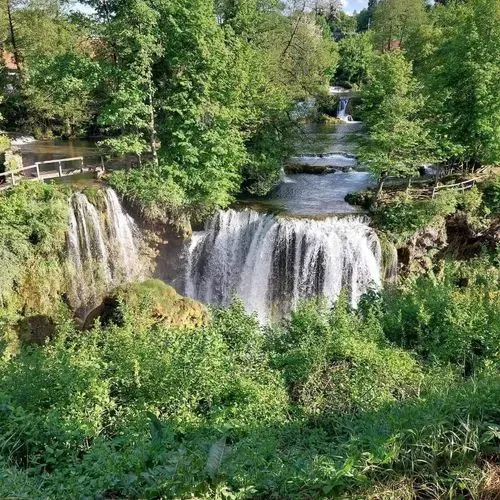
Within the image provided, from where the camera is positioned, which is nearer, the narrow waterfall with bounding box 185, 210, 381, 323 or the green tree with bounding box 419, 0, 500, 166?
the narrow waterfall with bounding box 185, 210, 381, 323

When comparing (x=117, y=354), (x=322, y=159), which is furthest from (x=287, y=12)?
(x=117, y=354)

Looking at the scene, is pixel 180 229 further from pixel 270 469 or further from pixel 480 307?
pixel 270 469

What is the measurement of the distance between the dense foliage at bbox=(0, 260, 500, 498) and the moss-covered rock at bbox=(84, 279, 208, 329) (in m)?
0.17

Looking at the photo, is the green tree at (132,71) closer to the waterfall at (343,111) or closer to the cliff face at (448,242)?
the cliff face at (448,242)

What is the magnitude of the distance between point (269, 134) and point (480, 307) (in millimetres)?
12295

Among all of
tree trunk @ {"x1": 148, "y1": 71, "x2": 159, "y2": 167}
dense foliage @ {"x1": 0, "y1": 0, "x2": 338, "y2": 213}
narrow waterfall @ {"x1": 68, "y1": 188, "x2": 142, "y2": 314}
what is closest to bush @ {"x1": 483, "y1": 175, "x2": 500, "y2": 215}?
dense foliage @ {"x1": 0, "y1": 0, "x2": 338, "y2": 213}

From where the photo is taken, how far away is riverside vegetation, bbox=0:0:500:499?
409cm

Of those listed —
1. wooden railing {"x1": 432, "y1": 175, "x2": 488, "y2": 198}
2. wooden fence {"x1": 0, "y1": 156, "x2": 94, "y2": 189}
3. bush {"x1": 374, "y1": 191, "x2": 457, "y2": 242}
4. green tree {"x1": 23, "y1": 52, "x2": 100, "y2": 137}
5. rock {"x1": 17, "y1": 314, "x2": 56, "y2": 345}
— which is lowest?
rock {"x1": 17, "y1": 314, "x2": 56, "y2": 345}

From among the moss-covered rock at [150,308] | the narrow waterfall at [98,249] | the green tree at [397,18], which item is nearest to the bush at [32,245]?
the narrow waterfall at [98,249]

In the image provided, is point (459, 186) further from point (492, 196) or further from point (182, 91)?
point (182, 91)

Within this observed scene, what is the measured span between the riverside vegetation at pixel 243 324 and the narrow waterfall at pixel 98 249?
1.78 ft

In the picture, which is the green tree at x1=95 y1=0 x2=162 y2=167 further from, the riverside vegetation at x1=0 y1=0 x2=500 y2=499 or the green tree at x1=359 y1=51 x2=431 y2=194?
the green tree at x1=359 y1=51 x2=431 y2=194

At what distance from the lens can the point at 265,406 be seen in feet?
21.7

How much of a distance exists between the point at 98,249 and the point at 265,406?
35.5 ft
